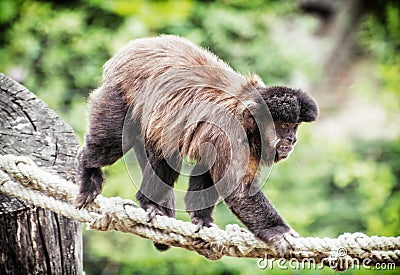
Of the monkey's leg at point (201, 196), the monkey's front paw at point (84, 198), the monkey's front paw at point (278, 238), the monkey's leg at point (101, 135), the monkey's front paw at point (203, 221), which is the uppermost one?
the monkey's leg at point (101, 135)

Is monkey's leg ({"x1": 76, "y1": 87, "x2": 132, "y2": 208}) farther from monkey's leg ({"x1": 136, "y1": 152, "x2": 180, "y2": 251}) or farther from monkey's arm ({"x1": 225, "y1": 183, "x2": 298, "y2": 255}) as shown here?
monkey's arm ({"x1": 225, "y1": 183, "x2": 298, "y2": 255})

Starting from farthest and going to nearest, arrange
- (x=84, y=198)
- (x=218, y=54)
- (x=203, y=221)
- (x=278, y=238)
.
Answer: (x=218, y=54) < (x=203, y=221) < (x=84, y=198) < (x=278, y=238)

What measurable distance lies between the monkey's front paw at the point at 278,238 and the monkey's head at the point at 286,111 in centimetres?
52

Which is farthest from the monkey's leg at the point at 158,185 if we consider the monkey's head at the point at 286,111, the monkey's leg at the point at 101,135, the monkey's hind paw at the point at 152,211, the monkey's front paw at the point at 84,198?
the monkey's head at the point at 286,111

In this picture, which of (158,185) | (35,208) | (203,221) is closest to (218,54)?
(158,185)

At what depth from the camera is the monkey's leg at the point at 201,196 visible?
386 cm

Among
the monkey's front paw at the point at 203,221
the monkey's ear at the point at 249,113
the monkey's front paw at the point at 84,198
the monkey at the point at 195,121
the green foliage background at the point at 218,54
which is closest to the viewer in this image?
the monkey's front paw at the point at 84,198

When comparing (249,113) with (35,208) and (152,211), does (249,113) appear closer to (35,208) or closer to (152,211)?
(152,211)

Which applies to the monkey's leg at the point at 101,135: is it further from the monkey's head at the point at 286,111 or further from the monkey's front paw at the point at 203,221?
the monkey's head at the point at 286,111

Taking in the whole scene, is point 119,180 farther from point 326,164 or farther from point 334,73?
point 334,73

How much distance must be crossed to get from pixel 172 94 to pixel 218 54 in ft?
12.1

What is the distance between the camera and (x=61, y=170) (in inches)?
143

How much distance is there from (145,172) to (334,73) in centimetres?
750

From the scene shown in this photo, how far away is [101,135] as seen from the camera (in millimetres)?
3691
